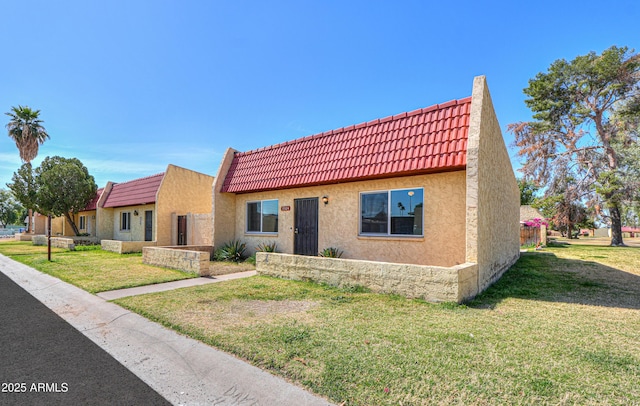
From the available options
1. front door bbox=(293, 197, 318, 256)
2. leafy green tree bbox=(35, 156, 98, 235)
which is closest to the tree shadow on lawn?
front door bbox=(293, 197, 318, 256)

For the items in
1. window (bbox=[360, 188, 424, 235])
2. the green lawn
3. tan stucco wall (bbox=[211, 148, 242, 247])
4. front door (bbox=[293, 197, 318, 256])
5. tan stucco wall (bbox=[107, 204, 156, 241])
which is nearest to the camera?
the green lawn

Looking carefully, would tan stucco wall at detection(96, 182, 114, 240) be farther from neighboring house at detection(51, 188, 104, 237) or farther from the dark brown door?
the dark brown door

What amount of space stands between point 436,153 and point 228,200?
9.58 meters

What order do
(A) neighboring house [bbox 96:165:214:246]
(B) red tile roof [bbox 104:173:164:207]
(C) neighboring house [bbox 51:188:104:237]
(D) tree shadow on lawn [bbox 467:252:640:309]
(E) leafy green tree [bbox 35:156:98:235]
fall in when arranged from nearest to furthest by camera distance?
(D) tree shadow on lawn [bbox 467:252:640:309] → (A) neighboring house [bbox 96:165:214:246] → (B) red tile roof [bbox 104:173:164:207] → (E) leafy green tree [bbox 35:156:98:235] → (C) neighboring house [bbox 51:188:104:237]

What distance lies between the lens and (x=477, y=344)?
4016mm

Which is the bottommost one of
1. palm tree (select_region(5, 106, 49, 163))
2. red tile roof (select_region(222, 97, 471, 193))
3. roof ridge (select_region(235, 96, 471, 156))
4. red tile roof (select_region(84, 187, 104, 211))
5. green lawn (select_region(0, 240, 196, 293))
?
green lawn (select_region(0, 240, 196, 293))

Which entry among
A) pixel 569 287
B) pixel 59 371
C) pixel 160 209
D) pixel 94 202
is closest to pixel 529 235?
pixel 569 287

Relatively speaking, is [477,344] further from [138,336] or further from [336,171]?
[336,171]

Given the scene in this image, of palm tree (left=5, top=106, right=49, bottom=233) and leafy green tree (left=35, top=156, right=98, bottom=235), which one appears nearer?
leafy green tree (left=35, top=156, right=98, bottom=235)

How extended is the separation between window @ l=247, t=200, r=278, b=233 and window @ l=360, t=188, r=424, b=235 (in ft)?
13.9

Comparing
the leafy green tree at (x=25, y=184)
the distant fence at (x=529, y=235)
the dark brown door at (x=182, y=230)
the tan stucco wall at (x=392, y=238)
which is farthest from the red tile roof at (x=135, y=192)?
the distant fence at (x=529, y=235)

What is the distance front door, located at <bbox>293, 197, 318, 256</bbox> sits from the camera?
11164 millimetres

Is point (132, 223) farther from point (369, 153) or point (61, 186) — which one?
point (369, 153)

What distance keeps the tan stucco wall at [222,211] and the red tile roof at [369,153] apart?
0.43 metres
